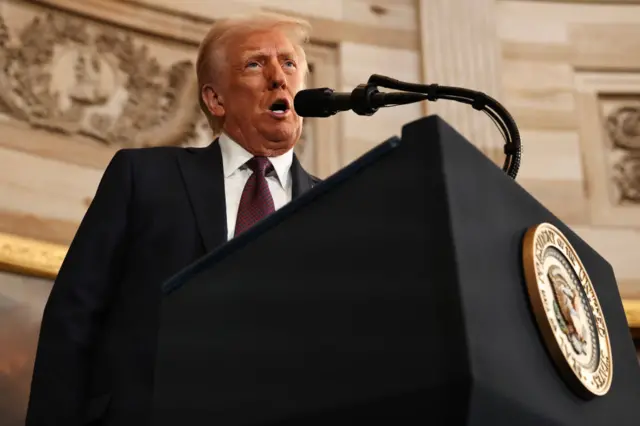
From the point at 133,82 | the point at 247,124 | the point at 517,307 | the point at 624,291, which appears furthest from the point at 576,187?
the point at 517,307

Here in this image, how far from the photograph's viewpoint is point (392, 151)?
1282 mm

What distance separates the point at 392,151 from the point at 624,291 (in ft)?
9.52

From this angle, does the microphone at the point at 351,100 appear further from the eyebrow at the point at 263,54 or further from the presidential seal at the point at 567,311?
the eyebrow at the point at 263,54

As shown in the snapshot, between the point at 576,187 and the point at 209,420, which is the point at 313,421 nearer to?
the point at 209,420

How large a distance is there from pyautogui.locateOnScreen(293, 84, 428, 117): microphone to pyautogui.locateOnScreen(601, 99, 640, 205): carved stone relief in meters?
2.75

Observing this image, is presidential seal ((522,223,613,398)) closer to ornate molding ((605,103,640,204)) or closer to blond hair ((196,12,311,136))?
blond hair ((196,12,311,136))

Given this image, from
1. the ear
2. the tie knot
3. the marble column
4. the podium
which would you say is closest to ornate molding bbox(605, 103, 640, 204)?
the marble column

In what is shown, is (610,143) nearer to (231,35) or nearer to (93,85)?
(93,85)

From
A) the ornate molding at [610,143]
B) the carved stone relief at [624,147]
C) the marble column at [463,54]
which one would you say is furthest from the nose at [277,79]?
the carved stone relief at [624,147]

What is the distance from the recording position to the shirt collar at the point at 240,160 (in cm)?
215

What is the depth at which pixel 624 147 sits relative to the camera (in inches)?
170

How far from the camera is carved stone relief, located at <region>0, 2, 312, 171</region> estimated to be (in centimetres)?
351

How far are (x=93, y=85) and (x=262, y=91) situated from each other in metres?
1.59

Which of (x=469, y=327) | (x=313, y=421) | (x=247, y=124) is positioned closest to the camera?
(x=469, y=327)
